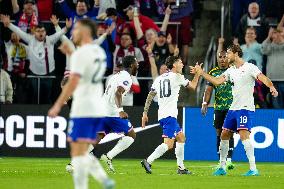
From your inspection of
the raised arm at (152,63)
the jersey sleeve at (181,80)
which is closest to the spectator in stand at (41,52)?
the raised arm at (152,63)

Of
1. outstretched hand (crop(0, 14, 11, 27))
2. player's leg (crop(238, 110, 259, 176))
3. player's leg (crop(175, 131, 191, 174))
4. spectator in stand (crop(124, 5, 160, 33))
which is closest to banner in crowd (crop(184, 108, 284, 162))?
spectator in stand (crop(124, 5, 160, 33))

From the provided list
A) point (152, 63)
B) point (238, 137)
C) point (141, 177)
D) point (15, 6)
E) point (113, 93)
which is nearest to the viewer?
point (141, 177)

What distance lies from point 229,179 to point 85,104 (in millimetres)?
5460

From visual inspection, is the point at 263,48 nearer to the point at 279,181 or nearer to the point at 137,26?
the point at 137,26

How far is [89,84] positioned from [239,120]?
629 cm

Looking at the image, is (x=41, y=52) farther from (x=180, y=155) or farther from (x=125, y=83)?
(x=180, y=155)

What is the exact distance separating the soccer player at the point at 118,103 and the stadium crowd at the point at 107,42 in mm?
4518

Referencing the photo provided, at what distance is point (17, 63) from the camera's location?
2295 cm

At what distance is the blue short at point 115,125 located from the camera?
17750 millimetres

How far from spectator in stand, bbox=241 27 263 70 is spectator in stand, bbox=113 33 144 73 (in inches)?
106

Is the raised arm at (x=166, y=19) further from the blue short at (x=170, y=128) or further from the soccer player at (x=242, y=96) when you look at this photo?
the soccer player at (x=242, y=96)

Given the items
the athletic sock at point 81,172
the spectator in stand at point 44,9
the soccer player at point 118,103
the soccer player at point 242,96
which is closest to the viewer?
the athletic sock at point 81,172

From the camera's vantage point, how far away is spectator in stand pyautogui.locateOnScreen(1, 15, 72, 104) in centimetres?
2278

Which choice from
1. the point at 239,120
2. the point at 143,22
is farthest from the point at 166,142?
the point at 143,22
